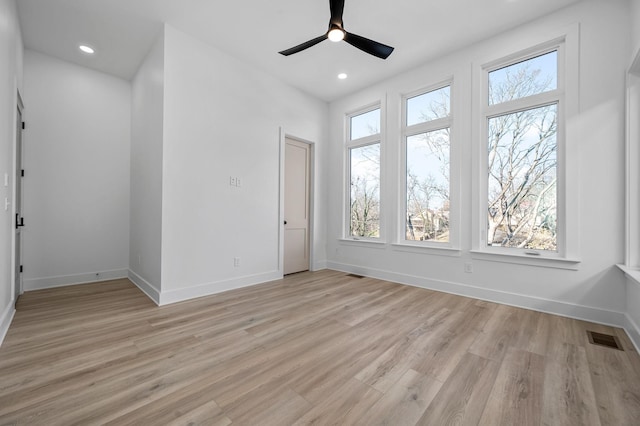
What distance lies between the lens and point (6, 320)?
7.92 feet

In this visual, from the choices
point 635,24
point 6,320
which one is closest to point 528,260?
point 635,24

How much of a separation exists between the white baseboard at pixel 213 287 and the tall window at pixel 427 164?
224 cm

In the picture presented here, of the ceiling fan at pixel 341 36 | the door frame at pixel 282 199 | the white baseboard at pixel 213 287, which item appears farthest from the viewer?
the door frame at pixel 282 199

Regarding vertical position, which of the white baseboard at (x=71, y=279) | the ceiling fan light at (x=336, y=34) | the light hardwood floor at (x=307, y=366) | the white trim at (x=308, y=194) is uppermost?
the ceiling fan light at (x=336, y=34)

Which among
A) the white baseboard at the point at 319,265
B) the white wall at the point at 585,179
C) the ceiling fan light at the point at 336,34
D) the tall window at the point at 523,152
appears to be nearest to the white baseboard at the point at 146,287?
the white baseboard at the point at 319,265

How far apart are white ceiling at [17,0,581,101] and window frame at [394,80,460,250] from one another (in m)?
0.43

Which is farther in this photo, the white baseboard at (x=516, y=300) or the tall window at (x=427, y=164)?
the tall window at (x=427, y=164)

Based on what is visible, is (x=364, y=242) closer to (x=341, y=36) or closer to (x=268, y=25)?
(x=341, y=36)

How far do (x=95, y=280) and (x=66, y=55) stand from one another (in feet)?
10.5

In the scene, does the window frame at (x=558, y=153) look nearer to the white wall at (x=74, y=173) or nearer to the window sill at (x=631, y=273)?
the window sill at (x=631, y=273)

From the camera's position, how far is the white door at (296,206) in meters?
4.72

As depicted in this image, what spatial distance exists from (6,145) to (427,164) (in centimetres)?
463

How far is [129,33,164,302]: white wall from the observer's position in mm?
3266

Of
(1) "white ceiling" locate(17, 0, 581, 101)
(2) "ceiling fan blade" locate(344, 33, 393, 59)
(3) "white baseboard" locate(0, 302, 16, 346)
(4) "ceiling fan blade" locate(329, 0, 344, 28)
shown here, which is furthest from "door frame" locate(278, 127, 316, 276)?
(3) "white baseboard" locate(0, 302, 16, 346)
